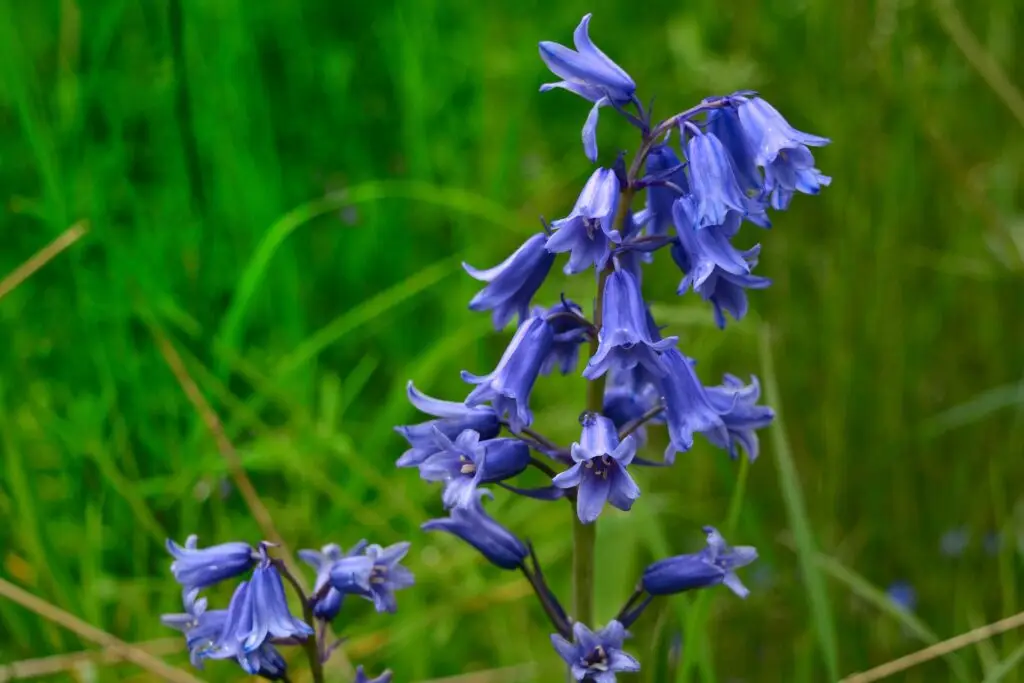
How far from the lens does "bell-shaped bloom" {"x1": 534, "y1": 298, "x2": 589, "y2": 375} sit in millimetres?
1676

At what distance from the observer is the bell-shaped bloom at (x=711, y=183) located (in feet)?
4.98

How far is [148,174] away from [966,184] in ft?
10.0

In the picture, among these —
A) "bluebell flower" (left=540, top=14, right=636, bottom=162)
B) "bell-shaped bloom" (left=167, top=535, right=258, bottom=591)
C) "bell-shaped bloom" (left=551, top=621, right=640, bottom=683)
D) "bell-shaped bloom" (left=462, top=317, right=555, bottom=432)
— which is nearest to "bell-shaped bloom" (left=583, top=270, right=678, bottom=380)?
"bell-shaped bloom" (left=462, top=317, right=555, bottom=432)

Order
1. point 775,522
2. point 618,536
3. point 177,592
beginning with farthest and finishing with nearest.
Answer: point 775,522 < point 177,592 < point 618,536

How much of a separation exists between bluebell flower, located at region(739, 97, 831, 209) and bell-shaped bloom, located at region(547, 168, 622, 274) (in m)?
0.23

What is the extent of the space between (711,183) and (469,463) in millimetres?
565

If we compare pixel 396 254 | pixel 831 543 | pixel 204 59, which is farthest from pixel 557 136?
pixel 831 543

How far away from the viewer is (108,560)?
3.03 metres

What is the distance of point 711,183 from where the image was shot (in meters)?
1.53

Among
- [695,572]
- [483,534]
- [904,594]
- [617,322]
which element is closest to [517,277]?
[617,322]

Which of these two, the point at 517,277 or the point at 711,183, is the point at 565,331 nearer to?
the point at 517,277

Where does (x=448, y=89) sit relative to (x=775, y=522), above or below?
above

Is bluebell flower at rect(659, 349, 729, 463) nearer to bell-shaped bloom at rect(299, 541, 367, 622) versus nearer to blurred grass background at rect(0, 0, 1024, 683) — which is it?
blurred grass background at rect(0, 0, 1024, 683)

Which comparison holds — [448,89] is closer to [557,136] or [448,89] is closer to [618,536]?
[557,136]
